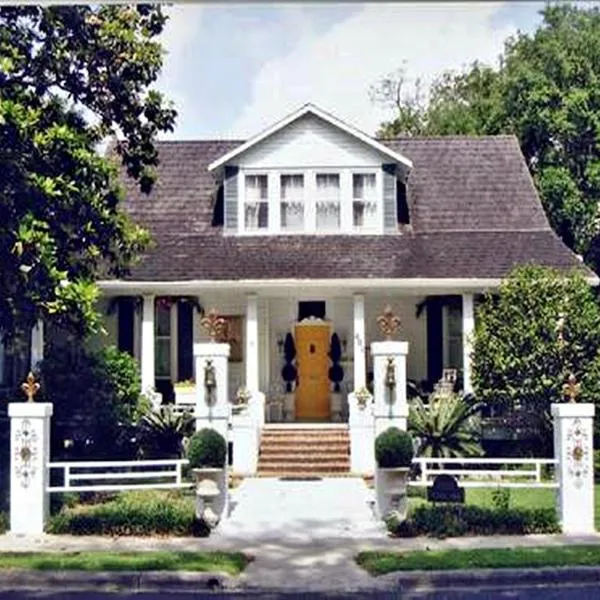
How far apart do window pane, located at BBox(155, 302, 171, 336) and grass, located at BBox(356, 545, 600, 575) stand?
10.8 meters

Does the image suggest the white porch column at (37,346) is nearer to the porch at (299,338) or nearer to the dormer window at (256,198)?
the porch at (299,338)

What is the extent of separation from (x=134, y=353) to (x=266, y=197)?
13.0ft

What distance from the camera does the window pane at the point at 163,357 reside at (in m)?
21.2

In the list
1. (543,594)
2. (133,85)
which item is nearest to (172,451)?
(133,85)

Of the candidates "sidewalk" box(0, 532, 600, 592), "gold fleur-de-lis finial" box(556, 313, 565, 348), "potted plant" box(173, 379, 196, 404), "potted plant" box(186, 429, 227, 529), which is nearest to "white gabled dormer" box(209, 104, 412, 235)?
"potted plant" box(173, 379, 196, 404)

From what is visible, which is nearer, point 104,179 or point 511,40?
point 104,179

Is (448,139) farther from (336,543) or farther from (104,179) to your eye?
(336,543)

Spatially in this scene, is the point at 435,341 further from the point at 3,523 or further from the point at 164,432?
the point at 3,523

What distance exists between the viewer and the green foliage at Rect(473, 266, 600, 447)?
17750 mm

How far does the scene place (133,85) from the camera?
1648 cm

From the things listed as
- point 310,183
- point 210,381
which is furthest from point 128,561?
point 310,183

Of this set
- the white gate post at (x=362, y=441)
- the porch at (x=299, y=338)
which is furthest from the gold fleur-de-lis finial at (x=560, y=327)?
the white gate post at (x=362, y=441)

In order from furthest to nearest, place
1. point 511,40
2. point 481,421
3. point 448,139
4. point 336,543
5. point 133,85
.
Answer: point 511,40 < point 448,139 < point 481,421 < point 133,85 < point 336,543

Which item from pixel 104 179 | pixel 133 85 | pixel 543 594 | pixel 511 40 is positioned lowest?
pixel 543 594
